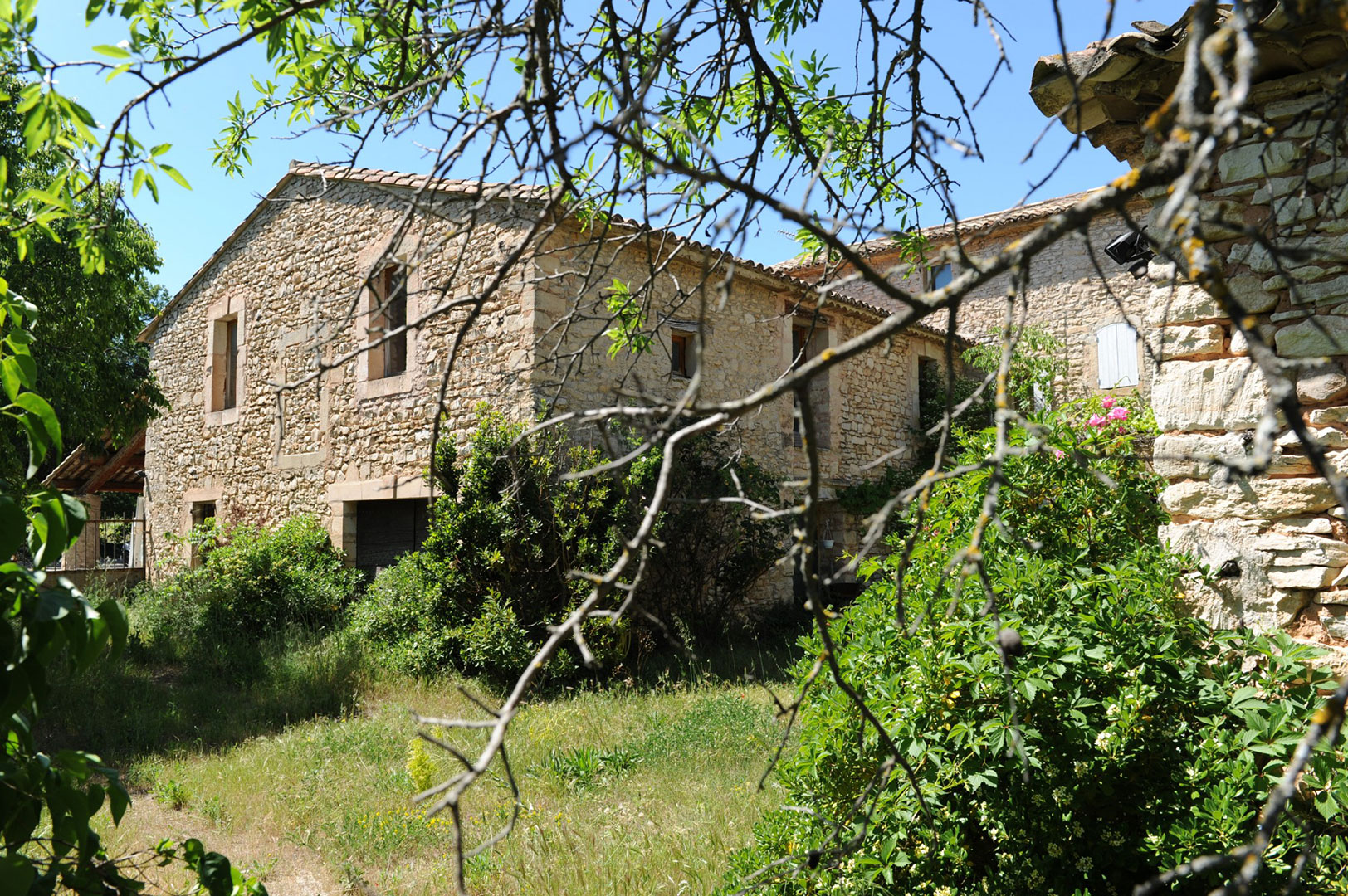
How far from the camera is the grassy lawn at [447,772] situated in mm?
4223

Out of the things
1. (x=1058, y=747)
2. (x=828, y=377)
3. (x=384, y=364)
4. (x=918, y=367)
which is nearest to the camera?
(x=1058, y=747)

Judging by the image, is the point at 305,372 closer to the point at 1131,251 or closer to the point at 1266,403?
the point at 1131,251

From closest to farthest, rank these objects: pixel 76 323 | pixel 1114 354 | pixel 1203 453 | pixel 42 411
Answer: pixel 42 411 → pixel 1203 453 → pixel 76 323 → pixel 1114 354

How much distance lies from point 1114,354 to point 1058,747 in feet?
41.2

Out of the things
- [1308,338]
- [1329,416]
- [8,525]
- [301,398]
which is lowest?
[8,525]

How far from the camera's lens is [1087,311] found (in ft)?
46.2

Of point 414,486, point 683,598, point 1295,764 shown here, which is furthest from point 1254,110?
point 414,486

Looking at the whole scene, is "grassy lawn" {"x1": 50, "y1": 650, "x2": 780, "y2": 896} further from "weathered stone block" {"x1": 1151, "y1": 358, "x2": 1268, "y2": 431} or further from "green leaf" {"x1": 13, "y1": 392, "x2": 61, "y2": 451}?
"weathered stone block" {"x1": 1151, "y1": 358, "x2": 1268, "y2": 431}

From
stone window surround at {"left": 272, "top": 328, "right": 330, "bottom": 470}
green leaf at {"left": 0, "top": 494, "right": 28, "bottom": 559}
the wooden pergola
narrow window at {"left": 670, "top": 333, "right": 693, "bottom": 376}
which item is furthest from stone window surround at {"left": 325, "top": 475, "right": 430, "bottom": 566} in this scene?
green leaf at {"left": 0, "top": 494, "right": 28, "bottom": 559}

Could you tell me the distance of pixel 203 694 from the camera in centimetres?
788

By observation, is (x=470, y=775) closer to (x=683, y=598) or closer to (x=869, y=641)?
(x=869, y=641)

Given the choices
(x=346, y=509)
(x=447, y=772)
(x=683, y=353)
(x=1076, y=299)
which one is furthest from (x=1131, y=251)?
(x=1076, y=299)

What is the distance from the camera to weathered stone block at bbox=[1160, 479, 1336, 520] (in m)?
3.32

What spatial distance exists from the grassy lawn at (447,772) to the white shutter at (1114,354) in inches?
364
